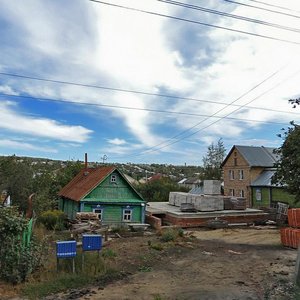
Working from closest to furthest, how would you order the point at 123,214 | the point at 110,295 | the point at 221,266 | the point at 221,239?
the point at 110,295, the point at 221,266, the point at 221,239, the point at 123,214

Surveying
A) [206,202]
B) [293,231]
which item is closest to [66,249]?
[293,231]

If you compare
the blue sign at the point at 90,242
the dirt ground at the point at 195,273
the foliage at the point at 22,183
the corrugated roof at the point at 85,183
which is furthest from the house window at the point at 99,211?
the blue sign at the point at 90,242

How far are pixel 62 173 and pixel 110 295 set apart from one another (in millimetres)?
34573

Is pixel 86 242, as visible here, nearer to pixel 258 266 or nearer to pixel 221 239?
pixel 258 266

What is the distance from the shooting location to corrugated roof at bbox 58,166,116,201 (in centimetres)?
2873

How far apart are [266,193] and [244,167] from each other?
5154 mm

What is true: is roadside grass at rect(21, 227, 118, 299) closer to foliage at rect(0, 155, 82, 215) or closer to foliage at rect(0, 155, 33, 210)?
foliage at rect(0, 155, 82, 215)

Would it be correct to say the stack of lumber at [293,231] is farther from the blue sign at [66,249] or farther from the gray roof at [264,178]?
the gray roof at [264,178]

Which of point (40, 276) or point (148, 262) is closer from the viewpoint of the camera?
point (40, 276)

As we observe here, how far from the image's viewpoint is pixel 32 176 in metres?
32.0

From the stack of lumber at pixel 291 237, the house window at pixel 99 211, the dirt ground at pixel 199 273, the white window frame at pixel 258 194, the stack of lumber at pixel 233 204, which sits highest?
the white window frame at pixel 258 194

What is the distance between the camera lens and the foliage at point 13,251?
36.5 ft

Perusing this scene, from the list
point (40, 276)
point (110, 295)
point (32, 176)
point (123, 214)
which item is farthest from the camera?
point (32, 176)

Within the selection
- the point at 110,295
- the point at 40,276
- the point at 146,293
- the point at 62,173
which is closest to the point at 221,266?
the point at 146,293
